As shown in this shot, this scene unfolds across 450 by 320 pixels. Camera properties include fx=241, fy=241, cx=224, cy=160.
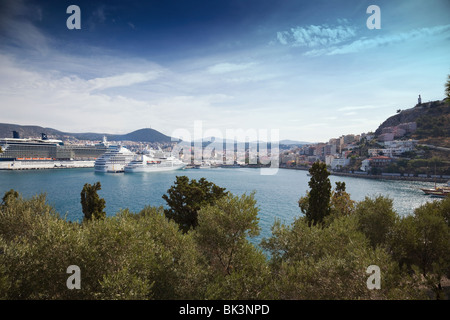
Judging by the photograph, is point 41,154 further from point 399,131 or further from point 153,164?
point 399,131

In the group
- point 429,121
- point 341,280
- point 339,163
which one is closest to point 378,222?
point 341,280

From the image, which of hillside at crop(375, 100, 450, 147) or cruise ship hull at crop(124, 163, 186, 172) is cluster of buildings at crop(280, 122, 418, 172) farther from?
cruise ship hull at crop(124, 163, 186, 172)

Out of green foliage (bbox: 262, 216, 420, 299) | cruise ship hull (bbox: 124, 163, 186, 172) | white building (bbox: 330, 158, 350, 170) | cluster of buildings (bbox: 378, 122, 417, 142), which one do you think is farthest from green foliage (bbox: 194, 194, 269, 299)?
cluster of buildings (bbox: 378, 122, 417, 142)

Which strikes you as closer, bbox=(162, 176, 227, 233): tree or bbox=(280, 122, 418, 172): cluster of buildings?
bbox=(162, 176, 227, 233): tree

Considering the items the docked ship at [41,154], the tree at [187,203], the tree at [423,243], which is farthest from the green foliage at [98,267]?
the docked ship at [41,154]

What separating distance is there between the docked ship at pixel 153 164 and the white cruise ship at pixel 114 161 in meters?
2.62

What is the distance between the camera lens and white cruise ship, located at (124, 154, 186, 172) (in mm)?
75250

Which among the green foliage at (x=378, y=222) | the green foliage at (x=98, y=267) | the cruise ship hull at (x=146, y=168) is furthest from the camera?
the cruise ship hull at (x=146, y=168)

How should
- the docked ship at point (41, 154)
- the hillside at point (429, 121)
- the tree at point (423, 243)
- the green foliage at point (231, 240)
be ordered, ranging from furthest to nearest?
the hillside at point (429, 121) < the docked ship at point (41, 154) < the tree at point (423, 243) < the green foliage at point (231, 240)

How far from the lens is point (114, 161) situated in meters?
77.6

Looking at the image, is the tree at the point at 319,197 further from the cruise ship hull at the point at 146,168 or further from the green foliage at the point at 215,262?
the cruise ship hull at the point at 146,168

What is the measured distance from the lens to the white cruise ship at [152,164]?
7525 cm

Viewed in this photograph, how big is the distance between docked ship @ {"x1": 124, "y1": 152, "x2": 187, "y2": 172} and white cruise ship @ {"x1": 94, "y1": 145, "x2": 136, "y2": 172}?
262 centimetres
